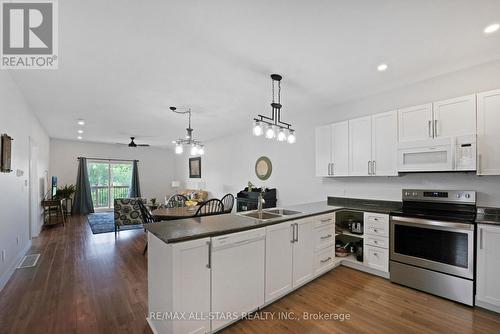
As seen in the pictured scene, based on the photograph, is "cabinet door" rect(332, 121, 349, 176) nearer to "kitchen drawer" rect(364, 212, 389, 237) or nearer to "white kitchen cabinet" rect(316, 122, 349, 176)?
"white kitchen cabinet" rect(316, 122, 349, 176)

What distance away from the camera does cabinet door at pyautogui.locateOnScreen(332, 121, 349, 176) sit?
141 inches

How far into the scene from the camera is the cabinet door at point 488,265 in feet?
7.11

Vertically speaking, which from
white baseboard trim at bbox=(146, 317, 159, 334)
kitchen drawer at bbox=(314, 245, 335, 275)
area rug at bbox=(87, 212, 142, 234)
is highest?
kitchen drawer at bbox=(314, 245, 335, 275)

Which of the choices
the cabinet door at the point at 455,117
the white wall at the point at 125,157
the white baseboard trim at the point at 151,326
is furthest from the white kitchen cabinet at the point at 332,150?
the white wall at the point at 125,157

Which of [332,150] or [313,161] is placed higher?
[332,150]

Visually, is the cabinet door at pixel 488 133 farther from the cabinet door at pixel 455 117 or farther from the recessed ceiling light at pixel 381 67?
the recessed ceiling light at pixel 381 67

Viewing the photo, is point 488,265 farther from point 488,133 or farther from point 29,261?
point 29,261

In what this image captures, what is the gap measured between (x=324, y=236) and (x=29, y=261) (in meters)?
4.52

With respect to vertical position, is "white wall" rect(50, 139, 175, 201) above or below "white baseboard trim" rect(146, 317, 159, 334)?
above

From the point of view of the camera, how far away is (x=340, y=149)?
365cm

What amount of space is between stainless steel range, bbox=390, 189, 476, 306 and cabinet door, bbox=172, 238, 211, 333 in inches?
94.6

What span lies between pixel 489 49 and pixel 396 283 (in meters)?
2.80

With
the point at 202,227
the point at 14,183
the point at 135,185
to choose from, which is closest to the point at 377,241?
the point at 202,227

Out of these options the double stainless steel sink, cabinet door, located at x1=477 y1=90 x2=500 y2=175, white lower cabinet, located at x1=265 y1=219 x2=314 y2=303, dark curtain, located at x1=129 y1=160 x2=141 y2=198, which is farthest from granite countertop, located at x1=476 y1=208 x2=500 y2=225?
dark curtain, located at x1=129 y1=160 x2=141 y2=198
